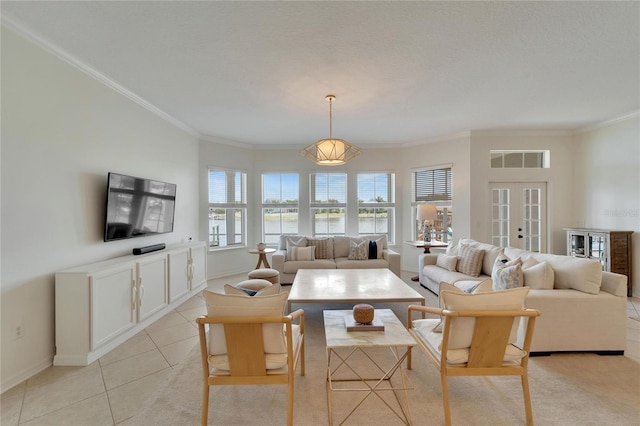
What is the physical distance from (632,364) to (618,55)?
2.90m

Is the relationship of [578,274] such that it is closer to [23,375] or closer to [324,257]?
[324,257]

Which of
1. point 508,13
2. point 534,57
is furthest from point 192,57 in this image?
point 534,57

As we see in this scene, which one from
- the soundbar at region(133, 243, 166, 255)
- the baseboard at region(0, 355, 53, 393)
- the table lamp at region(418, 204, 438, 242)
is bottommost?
the baseboard at region(0, 355, 53, 393)

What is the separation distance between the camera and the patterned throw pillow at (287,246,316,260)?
5.30m

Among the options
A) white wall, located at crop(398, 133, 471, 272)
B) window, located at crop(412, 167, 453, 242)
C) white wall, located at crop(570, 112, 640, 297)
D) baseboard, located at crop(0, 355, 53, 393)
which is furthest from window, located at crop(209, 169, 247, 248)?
white wall, located at crop(570, 112, 640, 297)

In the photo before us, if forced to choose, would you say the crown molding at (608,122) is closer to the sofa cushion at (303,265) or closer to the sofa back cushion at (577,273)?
the sofa back cushion at (577,273)

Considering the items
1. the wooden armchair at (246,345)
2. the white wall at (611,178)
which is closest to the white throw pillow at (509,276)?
the wooden armchair at (246,345)

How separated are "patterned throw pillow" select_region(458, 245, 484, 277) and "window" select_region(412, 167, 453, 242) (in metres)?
1.93

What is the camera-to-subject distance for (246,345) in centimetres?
169

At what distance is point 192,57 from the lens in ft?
9.11

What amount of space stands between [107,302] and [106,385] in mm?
814

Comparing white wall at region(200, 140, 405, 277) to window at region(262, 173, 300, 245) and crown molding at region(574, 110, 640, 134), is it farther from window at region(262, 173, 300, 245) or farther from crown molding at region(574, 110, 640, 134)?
crown molding at region(574, 110, 640, 134)

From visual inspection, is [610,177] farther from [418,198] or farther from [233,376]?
[233,376]

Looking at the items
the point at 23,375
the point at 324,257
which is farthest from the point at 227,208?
the point at 23,375
